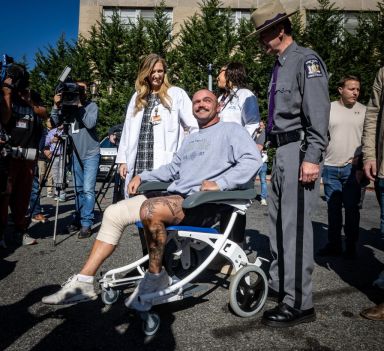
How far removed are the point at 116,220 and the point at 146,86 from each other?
1.54m

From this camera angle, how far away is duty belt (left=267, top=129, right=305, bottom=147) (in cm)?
249

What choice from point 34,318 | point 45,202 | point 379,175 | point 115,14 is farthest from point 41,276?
point 115,14

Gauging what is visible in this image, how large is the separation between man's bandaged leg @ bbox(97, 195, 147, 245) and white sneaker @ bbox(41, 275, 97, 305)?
33cm

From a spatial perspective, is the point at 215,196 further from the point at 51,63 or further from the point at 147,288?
the point at 51,63

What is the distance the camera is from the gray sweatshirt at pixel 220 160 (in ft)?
8.30

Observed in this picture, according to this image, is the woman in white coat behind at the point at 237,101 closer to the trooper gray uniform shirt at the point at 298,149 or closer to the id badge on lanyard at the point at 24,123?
the trooper gray uniform shirt at the point at 298,149

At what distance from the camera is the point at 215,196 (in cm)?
229

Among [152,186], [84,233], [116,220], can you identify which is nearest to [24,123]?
[84,233]

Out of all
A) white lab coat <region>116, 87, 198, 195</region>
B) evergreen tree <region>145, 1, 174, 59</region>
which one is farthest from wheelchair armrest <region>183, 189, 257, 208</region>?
evergreen tree <region>145, 1, 174, 59</region>

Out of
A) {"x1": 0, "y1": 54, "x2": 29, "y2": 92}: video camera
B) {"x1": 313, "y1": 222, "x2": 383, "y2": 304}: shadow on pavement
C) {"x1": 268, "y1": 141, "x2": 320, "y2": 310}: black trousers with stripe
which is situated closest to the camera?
{"x1": 268, "y1": 141, "x2": 320, "y2": 310}: black trousers with stripe

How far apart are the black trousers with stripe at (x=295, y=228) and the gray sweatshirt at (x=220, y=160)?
242 millimetres

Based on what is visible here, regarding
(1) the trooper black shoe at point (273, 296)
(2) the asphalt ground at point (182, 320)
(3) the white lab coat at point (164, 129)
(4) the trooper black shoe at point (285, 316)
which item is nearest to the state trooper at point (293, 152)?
(4) the trooper black shoe at point (285, 316)

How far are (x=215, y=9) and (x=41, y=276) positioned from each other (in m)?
15.6

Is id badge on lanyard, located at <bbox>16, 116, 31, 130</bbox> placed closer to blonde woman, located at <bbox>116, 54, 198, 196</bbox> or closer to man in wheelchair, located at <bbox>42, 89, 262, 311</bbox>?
blonde woman, located at <bbox>116, 54, 198, 196</bbox>
